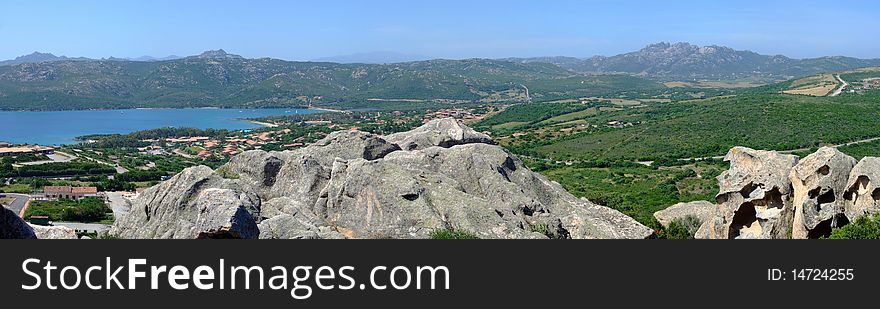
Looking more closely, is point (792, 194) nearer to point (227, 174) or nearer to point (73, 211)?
point (227, 174)

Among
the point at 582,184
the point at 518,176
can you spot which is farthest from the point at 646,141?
the point at 518,176

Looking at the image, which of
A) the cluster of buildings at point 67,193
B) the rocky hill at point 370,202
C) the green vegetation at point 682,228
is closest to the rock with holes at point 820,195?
the green vegetation at point 682,228

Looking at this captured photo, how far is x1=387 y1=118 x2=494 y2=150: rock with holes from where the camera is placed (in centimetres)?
4450

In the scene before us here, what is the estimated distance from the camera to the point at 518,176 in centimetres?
3216

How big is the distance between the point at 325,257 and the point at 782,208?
21375 millimetres

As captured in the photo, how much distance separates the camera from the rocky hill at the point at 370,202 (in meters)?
22.2

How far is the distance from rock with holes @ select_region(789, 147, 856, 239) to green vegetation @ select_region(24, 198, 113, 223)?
2025 inches

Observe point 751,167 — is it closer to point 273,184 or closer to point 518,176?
point 518,176

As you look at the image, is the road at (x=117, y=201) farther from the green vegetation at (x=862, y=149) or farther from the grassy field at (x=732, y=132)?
the green vegetation at (x=862, y=149)

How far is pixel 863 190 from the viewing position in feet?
83.6

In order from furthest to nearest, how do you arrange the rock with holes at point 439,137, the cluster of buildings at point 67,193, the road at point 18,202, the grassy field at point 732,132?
1. the grassy field at point 732,132
2. the cluster of buildings at point 67,193
3. the road at point 18,202
4. the rock with holes at point 439,137

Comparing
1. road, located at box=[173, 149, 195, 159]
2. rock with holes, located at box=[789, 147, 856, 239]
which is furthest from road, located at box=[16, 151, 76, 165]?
rock with holes, located at box=[789, 147, 856, 239]

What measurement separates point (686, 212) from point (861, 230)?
504 inches

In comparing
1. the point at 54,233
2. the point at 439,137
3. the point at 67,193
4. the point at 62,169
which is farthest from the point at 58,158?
the point at 54,233
